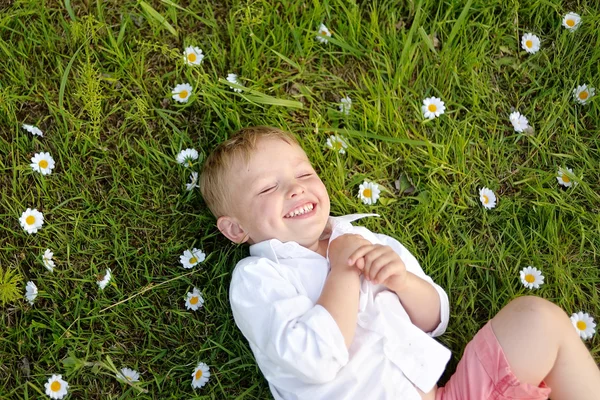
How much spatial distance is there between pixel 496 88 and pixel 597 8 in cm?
66

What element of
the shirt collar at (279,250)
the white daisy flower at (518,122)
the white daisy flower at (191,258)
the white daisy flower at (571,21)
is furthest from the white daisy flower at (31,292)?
the white daisy flower at (571,21)

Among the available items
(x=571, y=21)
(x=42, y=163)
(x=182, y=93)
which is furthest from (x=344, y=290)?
(x=571, y=21)

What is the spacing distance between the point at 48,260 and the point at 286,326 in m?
1.17

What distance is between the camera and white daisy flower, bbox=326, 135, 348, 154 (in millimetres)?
2945

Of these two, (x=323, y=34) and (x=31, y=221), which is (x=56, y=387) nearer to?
(x=31, y=221)

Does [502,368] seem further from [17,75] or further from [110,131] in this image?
[17,75]

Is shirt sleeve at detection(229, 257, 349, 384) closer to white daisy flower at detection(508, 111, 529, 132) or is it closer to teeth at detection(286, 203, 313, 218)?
teeth at detection(286, 203, 313, 218)

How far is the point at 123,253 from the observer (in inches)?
111

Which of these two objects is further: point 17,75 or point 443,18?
point 443,18

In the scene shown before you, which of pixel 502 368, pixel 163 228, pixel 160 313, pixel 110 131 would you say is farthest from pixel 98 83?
pixel 502 368

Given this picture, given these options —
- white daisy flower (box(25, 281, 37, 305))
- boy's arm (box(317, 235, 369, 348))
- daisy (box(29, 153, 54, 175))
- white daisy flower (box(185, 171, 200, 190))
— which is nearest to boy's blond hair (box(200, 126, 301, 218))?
white daisy flower (box(185, 171, 200, 190))

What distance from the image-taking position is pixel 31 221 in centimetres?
279

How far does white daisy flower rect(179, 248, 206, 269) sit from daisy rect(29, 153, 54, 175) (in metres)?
0.71

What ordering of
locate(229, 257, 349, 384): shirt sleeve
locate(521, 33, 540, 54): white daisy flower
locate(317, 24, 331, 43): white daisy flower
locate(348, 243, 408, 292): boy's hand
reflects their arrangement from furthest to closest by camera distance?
1. locate(521, 33, 540, 54): white daisy flower
2. locate(317, 24, 331, 43): white daisy flower
3. locate(348, 243, 408, 292): boy's hand
4. locate(229, 257, 349, 384): shirt sleeve
